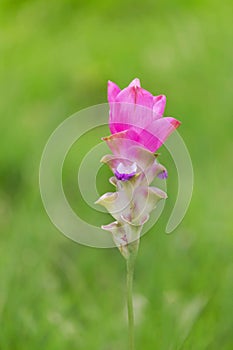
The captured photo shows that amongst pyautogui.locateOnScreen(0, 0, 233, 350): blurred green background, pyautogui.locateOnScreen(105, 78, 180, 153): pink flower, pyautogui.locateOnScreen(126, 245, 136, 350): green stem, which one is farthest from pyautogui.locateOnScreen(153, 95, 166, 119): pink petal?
pyautogui.locateOnScreen(0, 0, 233, 350): blurred green background

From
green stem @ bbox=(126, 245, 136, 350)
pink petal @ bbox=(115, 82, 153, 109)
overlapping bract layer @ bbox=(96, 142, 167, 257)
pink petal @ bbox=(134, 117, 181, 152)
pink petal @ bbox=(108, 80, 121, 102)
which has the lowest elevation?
green stem @ bbox=(126, 245, 136, 350)

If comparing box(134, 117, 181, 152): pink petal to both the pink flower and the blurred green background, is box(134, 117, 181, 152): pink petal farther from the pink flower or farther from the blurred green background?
the blurred green background

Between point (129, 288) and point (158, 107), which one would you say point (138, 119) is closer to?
point (158, 107)

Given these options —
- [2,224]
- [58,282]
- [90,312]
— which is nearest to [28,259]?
[58,282]

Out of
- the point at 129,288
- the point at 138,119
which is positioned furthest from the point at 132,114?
the point at 129,288

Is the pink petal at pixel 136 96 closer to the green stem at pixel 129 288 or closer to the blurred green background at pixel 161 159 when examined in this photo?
the green stem at pixel 129 288

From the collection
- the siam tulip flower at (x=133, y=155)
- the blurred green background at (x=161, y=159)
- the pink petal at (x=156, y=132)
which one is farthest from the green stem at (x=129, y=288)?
the blurred green background at (x=161, y=159)

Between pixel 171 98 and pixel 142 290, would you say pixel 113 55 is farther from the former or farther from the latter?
pixel 142 290
